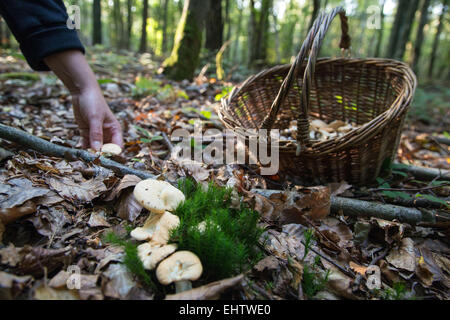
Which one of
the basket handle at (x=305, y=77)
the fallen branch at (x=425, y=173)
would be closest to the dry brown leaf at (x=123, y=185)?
the basket handle at (x=305, y=77)

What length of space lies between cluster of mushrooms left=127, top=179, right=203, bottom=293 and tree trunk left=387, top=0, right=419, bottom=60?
8371 millimetres

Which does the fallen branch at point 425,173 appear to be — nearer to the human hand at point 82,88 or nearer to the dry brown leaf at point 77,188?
the dry brown leaf at point 77,188

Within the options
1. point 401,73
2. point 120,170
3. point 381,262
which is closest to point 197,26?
point 401,73

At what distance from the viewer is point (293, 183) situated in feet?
7.75

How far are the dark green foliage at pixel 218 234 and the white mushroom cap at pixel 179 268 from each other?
8 cm

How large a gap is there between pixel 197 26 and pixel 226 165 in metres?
4.42

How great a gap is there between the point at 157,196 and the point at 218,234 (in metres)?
0.40

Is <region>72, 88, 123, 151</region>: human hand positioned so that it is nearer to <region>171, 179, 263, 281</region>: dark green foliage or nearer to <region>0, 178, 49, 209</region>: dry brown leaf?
<region>0, 178, 49, 209</region>: dry brown leaf

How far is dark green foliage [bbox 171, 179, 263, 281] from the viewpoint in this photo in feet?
4.00

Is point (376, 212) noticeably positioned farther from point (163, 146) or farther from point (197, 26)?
point (197, 26)

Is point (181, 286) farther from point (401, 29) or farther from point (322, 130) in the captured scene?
point (401, 29)

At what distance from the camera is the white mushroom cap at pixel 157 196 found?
1353 mm

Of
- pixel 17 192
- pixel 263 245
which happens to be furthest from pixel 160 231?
pixel 17 192

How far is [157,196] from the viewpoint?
1405mm
